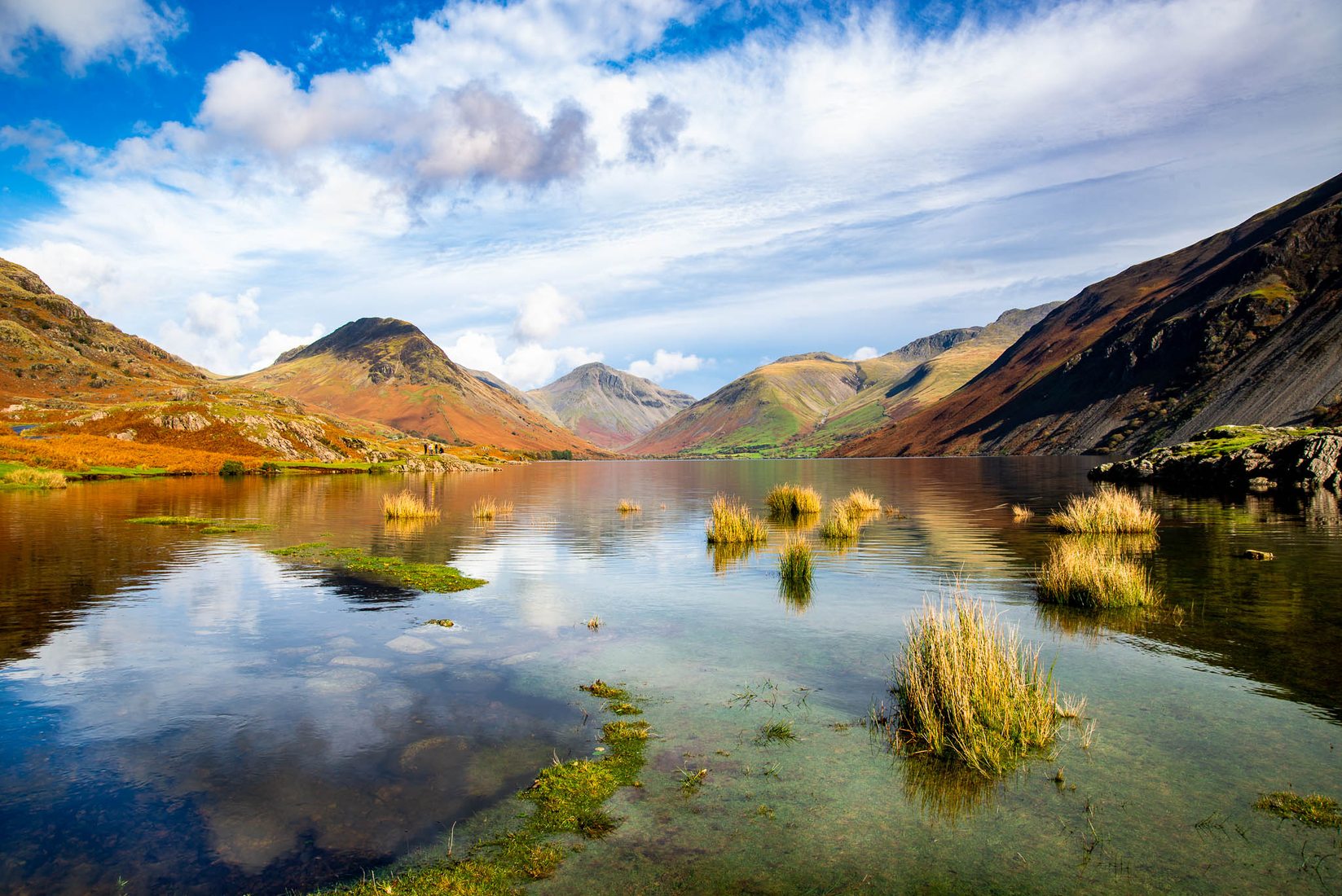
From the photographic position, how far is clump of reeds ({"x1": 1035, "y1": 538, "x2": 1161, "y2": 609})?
18.3 metres

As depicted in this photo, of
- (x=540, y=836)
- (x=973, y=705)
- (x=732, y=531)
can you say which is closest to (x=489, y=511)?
(x=732, y=531)

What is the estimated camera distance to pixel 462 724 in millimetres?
10844

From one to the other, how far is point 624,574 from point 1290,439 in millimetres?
64266

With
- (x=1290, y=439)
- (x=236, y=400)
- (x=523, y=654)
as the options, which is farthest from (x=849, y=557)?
(x=236, y=400)

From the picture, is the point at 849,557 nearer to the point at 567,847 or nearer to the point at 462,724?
the point at 462,724

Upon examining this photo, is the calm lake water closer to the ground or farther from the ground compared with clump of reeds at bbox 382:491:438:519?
closer to the ground

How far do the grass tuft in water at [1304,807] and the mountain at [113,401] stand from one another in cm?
9240

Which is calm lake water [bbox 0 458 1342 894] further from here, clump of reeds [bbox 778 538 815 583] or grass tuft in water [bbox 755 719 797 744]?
clump of reeds [bbox 778 538 815 583]

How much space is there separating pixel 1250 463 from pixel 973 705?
65.9 meters

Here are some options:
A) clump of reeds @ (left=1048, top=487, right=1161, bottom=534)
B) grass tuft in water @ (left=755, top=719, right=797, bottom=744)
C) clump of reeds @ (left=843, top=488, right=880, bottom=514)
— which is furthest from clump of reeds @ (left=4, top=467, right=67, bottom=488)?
clump of reeds @ (left=1048, top=487, right=1161, bottom=534)

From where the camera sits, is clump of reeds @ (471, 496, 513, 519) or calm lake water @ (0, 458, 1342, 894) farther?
clump of reeds @ (471, 496, 513, 519)

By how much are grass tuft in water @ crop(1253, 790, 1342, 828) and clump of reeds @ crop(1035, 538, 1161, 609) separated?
1083 centimetres

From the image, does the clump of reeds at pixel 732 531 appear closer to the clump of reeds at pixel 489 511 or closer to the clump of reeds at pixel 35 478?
the clump of reeds at pixel 489 511

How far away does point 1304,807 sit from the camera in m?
7.90
